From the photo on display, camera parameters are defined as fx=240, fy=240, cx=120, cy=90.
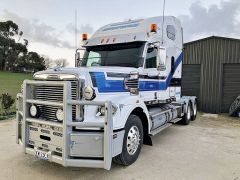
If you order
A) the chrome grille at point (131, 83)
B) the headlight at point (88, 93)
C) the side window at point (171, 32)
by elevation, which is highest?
the side window at point (171, 32)

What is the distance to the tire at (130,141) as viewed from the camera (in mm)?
4359

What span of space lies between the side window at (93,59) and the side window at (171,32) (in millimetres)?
2277

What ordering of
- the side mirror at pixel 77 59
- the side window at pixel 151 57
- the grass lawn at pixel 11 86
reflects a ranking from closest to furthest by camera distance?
the side window at pixel 151 57 < the side mirror at pixel 77 59 < the grass lawn at pixel 11 86

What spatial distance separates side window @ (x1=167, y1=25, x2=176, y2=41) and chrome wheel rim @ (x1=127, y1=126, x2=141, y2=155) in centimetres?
342

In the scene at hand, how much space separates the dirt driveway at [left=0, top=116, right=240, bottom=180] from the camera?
13.8ft

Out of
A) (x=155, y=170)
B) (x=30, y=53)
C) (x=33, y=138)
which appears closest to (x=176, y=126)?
(x=155, y=170)

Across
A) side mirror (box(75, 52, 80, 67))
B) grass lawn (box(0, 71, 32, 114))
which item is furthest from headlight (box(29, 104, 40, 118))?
grass lawn (box(0, 71, 32, 114))

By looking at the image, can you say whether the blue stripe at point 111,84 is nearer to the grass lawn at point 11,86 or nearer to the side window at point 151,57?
the side window at point 151,57

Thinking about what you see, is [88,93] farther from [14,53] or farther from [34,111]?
[14,53]

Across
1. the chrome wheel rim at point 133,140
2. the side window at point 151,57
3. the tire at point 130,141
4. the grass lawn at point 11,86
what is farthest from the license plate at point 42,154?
the grass lawn at point 11,86

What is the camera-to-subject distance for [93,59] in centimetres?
605

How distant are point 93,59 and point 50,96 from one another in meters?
2.18

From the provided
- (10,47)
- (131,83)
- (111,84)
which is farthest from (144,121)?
(10,47)

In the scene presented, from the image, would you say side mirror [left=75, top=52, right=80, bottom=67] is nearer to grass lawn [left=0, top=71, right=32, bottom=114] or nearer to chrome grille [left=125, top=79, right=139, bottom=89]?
grass lawn [left=0, top=71, right=32, bottom=114]
